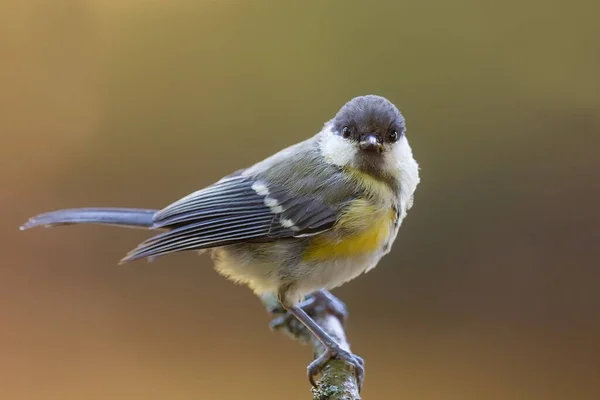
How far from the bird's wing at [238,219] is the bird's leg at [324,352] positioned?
0.14m

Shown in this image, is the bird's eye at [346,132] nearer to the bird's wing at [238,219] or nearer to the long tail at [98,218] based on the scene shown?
the bird's wing at [238,219]

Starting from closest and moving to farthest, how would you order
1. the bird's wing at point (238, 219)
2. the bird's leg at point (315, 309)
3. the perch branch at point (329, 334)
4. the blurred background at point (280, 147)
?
the perch branch at point (329, 334) → the bird's wing at point (238, 219) → the bird's leg at point (315, 309) → the blurred background at point (280, 147)

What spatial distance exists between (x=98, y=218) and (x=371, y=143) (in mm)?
500

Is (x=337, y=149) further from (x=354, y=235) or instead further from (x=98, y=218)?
(x=98, y=218)

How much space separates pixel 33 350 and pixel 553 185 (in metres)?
1.57

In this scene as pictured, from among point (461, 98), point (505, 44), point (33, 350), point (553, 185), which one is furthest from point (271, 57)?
point (33, 350)

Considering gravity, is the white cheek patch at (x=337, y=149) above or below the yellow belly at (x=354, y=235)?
above

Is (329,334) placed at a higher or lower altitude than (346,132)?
lower

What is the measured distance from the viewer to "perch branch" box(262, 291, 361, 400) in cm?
84

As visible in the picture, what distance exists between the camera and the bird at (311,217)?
93cm

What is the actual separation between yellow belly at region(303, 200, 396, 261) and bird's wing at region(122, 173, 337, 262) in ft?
0.06

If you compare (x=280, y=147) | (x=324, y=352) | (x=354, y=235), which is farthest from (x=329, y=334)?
(x=280, y=147)

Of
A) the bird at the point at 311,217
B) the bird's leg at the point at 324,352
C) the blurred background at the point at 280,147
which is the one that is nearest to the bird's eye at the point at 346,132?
the bird at the point at 311,217

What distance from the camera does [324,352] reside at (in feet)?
3.28
